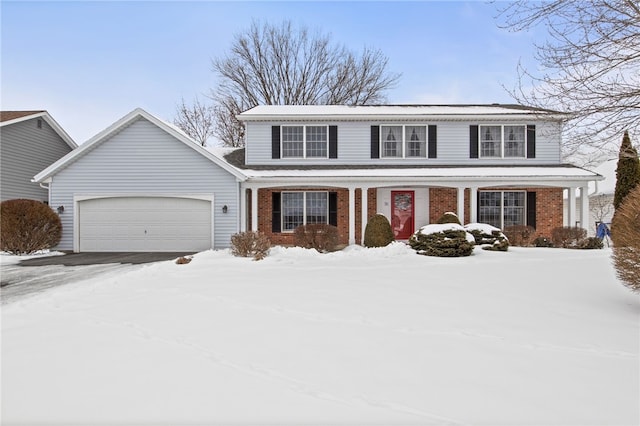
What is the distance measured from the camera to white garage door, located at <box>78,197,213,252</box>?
13492mm

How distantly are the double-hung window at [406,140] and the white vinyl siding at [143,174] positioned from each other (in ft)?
21.3

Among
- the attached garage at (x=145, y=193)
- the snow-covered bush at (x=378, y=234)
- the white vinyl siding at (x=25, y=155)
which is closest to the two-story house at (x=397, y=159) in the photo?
the attached garage at (x=145, y=193)

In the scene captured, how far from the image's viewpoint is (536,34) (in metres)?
6.51

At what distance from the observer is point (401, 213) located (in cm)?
1491

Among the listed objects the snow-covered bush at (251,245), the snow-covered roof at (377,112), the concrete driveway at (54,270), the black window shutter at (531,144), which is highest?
the snow-covered roof at (377,112)

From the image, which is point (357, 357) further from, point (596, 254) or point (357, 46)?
point (357, 46)

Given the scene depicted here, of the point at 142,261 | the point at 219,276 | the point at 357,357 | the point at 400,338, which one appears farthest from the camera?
the point at 142,261

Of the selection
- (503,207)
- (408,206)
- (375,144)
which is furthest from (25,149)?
(503,207)

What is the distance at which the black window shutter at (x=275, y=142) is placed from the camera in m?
14.7

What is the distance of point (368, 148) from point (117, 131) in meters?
9.69

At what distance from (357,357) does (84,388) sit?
242 centimetres

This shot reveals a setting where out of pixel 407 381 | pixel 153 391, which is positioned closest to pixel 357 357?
pixel 407 381

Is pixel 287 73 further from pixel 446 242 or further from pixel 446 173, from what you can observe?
pixel 446 242

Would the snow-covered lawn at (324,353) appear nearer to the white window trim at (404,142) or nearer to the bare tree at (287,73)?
the white window trim at (404,142)
